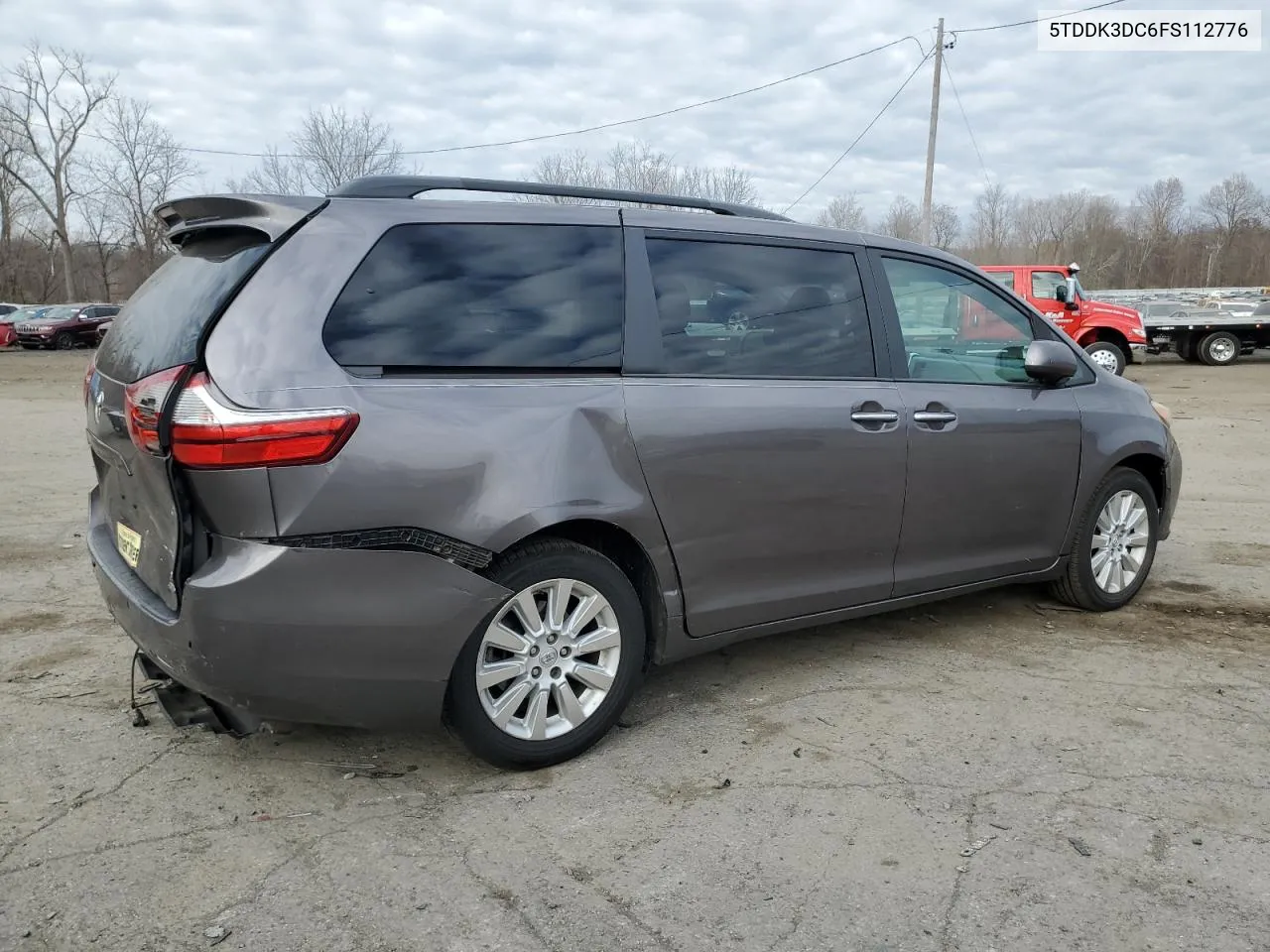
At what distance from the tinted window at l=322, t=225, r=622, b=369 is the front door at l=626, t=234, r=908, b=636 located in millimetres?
201

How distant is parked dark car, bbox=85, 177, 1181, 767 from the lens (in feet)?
9.30

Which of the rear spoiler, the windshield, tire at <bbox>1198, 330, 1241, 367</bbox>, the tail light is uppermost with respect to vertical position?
the rear spoiler

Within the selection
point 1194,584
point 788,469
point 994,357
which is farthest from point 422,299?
point 1194,584

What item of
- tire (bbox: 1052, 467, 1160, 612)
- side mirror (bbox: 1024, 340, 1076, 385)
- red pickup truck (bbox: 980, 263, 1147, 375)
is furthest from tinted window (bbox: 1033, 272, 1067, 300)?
side mirror (bbox: 1024, 340, 1076, 385)

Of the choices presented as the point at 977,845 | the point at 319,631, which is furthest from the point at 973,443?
the point at 319,631

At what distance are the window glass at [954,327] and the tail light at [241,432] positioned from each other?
2.38m

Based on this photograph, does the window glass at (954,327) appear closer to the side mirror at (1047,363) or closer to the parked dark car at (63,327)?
the side mirror at (1047,363)

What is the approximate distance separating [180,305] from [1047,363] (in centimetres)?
343

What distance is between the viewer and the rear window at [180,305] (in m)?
2.99

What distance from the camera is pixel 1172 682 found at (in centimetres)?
407

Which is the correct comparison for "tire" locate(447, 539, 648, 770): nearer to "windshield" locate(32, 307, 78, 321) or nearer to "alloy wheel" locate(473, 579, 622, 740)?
"alloy wheel" locate(473, 579, 622, 740)

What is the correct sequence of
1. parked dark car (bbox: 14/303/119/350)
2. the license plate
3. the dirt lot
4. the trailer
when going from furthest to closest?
1. parked dark car (bbox: 14/303/119/350)
2. the trailer
3. the license plate
4. the dirt lot

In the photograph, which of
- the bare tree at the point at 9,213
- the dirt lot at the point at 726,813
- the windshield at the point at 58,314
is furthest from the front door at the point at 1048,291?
the bare tree at the point at 9,213

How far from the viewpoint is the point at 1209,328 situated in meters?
22.2
